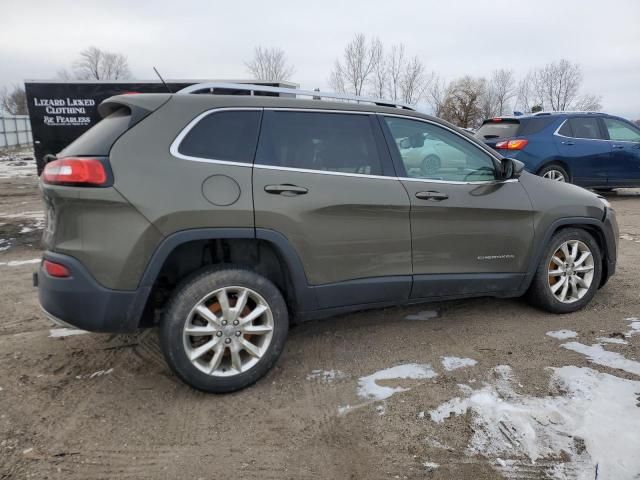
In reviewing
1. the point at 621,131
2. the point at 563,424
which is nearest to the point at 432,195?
the point at 563,424

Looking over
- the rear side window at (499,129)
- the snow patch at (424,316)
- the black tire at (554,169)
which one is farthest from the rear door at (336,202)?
the black tire at (554,169)

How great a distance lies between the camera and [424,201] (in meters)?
3.49

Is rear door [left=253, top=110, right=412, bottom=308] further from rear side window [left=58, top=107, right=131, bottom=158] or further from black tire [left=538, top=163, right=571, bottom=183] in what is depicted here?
black tire [left=538, top=163, right=571, bottom=183]

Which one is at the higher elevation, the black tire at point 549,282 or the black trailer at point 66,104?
the black trailer at point 66,104

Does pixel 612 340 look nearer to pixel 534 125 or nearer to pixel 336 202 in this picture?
pixel 336 202

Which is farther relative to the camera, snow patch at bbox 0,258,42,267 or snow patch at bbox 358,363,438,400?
snow patch at bbox 0,258,42,267

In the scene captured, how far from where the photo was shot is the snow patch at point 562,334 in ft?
12.4

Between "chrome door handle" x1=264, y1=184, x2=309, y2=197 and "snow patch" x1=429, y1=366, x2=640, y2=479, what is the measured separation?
1546mm

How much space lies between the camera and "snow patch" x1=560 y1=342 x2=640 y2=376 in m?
3.27

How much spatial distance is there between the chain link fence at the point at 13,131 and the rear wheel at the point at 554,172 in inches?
1194

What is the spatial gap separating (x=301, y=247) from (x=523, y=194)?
1.99m

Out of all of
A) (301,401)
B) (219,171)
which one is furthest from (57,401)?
(219,171)

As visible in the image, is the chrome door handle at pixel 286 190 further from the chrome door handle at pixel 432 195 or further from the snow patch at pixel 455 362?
the snow patch at pixel 455 362

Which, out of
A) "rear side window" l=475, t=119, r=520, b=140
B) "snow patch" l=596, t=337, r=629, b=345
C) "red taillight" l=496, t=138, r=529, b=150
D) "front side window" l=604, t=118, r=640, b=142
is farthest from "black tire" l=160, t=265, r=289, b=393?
"front side window" l=604, t=118, r=640, b=142
